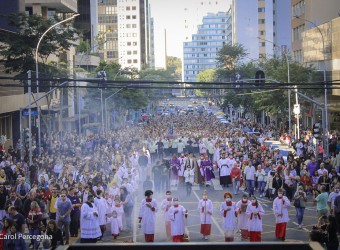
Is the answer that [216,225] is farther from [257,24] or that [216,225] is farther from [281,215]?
[257,24]

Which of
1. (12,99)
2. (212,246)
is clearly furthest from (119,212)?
(12,99)

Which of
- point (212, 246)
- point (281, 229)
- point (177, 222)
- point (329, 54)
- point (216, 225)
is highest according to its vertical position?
point (329, 54)

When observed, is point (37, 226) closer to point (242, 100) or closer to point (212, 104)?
point (242, 100)

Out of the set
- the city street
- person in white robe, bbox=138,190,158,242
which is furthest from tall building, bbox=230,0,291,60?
person in white robe, bbox=138,190,158,242

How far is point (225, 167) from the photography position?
2948cm

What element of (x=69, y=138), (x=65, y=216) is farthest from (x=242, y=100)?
(x=65, y=216)

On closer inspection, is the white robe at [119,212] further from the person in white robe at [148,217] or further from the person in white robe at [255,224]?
the person in white robe at [255,224]

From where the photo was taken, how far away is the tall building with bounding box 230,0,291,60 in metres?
141

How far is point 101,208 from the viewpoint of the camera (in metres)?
18.5

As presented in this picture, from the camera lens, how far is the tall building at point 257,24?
14062 centimetres

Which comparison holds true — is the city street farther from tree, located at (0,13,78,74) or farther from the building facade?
the building facade

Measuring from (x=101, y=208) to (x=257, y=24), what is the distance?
13091 centimetres

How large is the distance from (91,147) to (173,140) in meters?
5.00

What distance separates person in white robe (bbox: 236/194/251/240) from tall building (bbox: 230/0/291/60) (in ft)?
395
